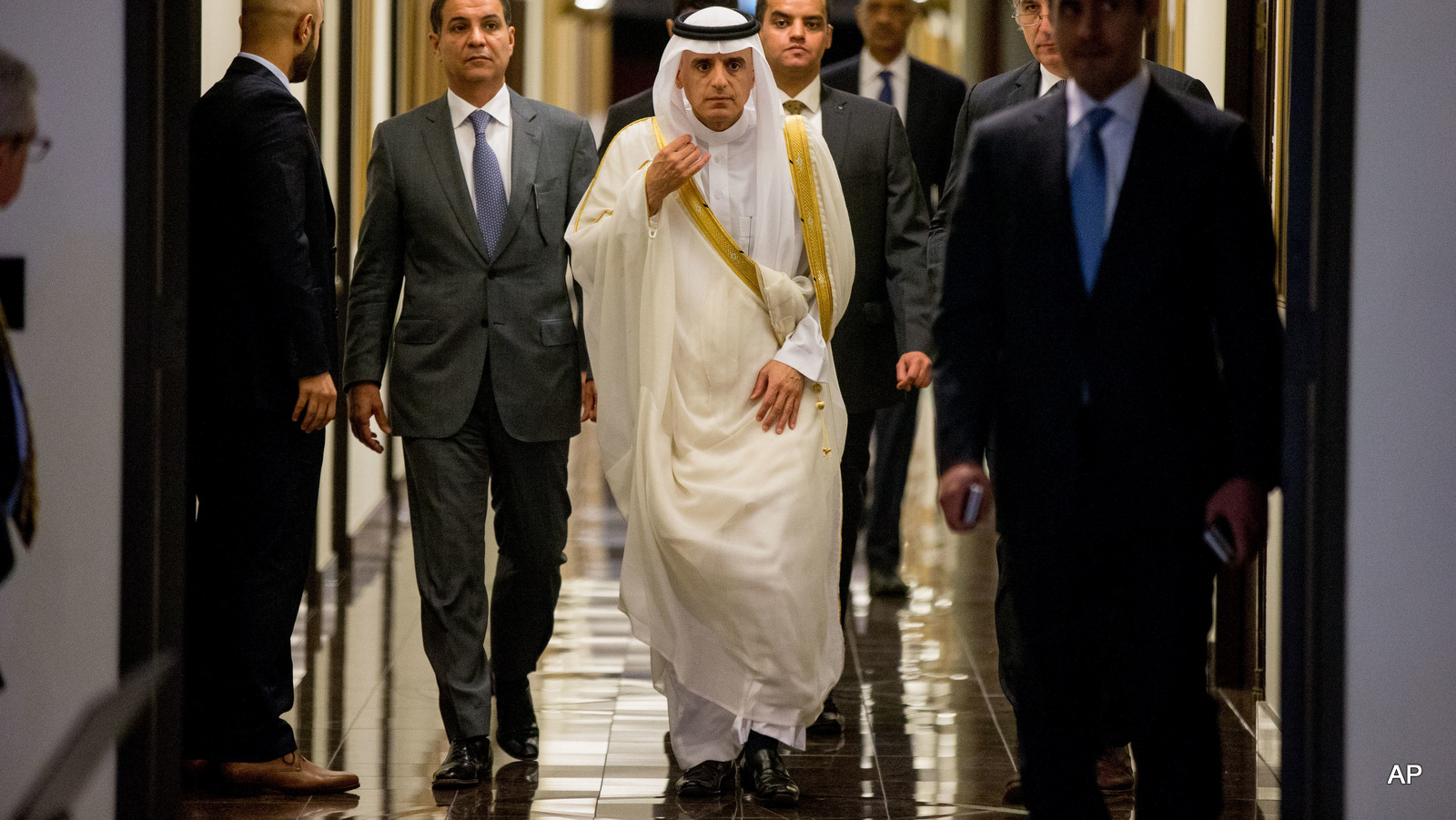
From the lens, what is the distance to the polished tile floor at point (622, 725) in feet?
12.5

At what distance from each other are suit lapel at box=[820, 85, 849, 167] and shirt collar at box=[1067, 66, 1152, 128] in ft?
5.52

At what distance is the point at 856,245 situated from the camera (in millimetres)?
4492

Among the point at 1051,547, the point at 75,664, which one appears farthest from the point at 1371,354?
the point at 75,664

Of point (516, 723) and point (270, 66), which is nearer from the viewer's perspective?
point (270, 66)

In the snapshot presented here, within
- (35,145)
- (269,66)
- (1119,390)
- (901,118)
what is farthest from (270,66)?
(1119,390)

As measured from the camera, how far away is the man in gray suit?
13.0ft

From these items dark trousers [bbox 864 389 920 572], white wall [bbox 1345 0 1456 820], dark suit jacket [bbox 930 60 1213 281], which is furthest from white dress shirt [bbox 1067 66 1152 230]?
dark trousers [bbox 864 389 920 572]

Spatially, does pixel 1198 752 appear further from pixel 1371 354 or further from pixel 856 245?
pixel 856 245

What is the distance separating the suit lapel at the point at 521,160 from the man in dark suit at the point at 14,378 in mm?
1367

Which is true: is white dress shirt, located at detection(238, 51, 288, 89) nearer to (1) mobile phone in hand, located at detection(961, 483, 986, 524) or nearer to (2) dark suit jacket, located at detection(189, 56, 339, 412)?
(2) dark suit jacket, located at detection(189, 56, 339, 412)

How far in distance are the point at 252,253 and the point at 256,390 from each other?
0.95 ft

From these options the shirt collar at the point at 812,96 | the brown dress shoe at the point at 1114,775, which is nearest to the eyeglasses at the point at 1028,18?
the shirt collar at the point at 812,96

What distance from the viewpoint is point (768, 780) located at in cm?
379

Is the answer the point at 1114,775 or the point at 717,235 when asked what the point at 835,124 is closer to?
the point at 717,235
